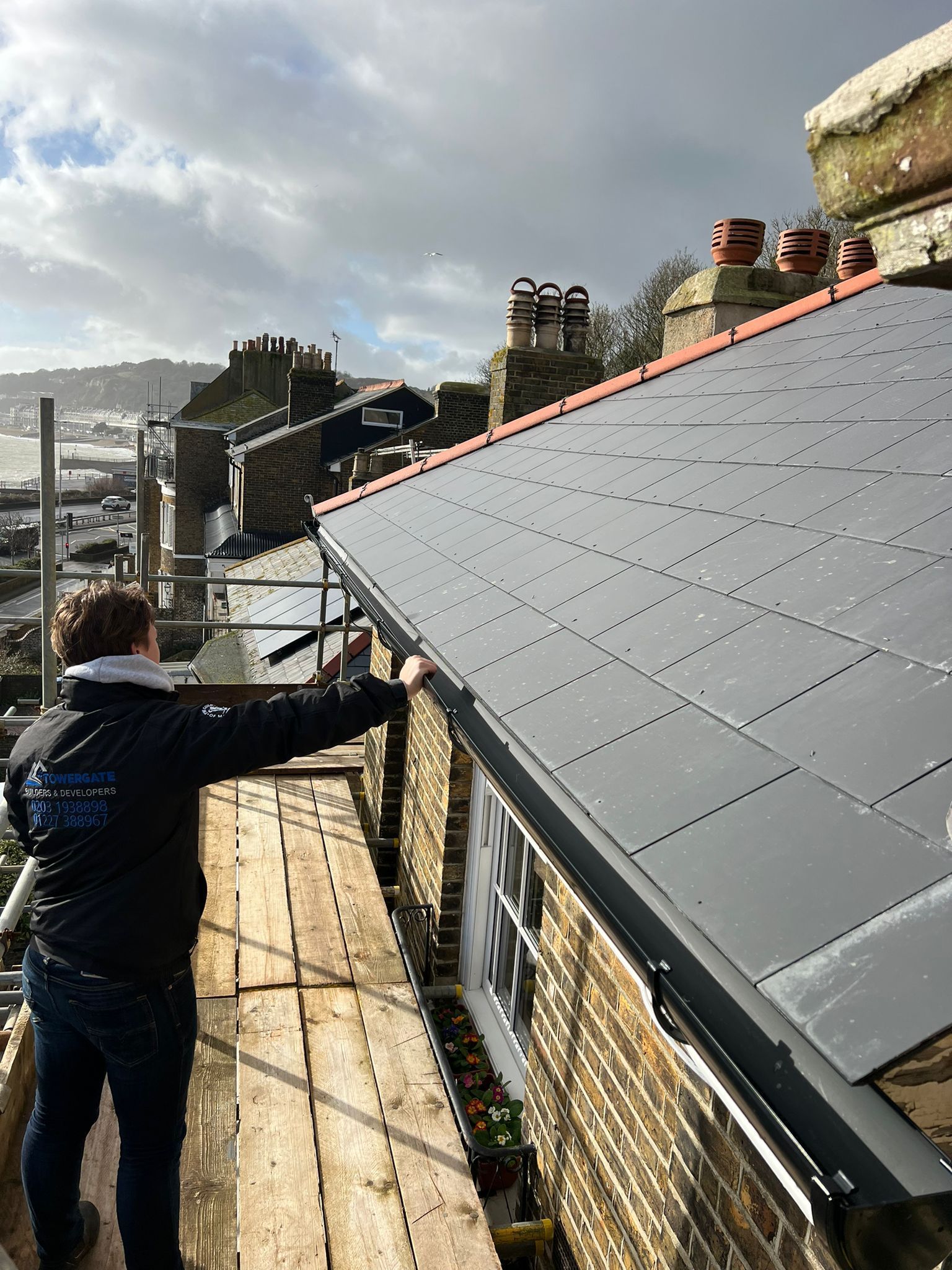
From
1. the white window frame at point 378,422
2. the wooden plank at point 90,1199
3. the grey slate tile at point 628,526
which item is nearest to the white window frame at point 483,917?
the grey slate tile at point 628,526

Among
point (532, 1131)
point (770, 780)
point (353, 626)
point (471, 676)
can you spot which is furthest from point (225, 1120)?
point (353, 626)

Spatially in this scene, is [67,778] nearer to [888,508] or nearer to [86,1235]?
[86,1235]

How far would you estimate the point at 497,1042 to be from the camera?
4707mm

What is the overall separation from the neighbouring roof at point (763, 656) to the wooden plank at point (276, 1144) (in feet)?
6.30

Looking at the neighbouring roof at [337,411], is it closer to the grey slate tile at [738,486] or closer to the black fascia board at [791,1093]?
the grey slate tile at [738,486]

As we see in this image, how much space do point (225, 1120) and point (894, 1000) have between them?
332cm

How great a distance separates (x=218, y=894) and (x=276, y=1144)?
2.02m

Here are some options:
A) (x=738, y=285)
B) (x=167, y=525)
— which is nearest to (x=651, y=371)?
(x=738, y=285)

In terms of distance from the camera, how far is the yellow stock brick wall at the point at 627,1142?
6.30 feet

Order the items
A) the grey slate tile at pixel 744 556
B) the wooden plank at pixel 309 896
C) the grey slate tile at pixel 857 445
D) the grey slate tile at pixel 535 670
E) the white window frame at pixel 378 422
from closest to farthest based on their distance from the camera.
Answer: the grey slate tile at pixel 535 670 → the grey slate tile at pixel 744 556 → the grey slate tile at pixel 857 445 → the wooden plank at pixel 309 896 → the white window frame at pixel 378 422

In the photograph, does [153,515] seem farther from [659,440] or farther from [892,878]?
[892,878]

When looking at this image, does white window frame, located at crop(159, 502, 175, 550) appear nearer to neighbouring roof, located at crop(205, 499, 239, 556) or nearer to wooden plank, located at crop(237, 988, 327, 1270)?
neighbouring roof, located at crop(205, 499, 239, 556)

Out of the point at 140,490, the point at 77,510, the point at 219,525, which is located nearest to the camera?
the point at 140,490

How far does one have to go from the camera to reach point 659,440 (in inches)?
198
